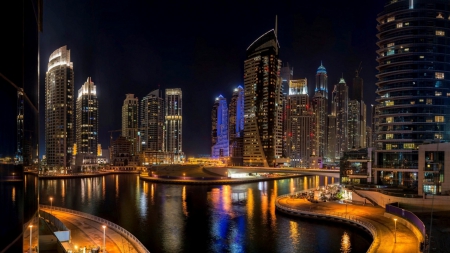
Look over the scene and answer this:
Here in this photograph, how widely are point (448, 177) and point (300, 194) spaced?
1179 inches

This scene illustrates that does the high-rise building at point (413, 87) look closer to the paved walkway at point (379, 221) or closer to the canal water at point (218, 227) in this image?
the paved walkway at point (379, 221)

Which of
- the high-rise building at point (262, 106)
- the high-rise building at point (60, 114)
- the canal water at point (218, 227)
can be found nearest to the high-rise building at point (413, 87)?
the canal water at point (218, 227)

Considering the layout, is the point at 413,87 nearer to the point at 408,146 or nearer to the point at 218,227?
the point at 408,146

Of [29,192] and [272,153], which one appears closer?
[29,192]

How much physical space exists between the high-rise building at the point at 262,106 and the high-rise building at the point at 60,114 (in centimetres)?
9186

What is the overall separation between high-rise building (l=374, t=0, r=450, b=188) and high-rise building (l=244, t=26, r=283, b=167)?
101 meters

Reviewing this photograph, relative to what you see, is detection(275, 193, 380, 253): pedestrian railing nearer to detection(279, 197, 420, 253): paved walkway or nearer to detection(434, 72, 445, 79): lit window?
detection(279, 197, 420, 253): paved walkway

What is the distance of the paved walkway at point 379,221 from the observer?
32.5m

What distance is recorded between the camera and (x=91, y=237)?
33.3 meters

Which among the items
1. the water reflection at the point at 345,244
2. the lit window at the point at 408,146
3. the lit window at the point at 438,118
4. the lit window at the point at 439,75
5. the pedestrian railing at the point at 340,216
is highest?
the lit window at the point at 439,75

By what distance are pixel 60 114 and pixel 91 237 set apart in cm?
16024

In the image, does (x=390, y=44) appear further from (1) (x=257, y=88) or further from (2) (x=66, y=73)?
(2) (x=66, y=73)

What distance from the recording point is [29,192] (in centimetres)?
509

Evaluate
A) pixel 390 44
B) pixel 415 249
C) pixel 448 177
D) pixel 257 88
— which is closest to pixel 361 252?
pixel 415 249
